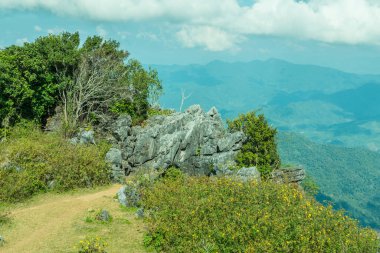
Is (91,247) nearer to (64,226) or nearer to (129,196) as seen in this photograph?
(64,226)

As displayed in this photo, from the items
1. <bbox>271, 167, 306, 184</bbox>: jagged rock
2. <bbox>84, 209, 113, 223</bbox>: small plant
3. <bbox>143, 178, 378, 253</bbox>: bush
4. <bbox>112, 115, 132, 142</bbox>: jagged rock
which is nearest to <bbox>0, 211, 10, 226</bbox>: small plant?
<bbox>84, 209, 113, 223</bbox>: small plant

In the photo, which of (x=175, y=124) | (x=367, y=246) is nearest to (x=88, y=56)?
(x=175, y=124)

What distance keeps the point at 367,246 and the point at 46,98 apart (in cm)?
3204

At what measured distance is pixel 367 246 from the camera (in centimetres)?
1686

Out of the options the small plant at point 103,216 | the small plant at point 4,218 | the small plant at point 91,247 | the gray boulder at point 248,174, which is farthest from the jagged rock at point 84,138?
the small plant at point 91,247

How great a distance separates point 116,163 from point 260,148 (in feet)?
42.2

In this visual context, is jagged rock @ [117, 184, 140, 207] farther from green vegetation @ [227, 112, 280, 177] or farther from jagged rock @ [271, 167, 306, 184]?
jagged rock @ [271, 167, 306, 184]

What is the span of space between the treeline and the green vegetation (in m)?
13.0

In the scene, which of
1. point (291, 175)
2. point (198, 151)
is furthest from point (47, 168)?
point (291, 175)

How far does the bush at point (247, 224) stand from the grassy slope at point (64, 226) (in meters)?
1.46

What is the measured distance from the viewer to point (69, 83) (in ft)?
125

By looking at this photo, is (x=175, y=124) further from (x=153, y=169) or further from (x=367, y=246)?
(x=367, y=246)

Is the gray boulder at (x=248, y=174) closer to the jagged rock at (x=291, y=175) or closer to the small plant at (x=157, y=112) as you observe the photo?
the jagged rock at (x=291, y=175)

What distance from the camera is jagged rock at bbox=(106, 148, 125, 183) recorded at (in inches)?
1199
